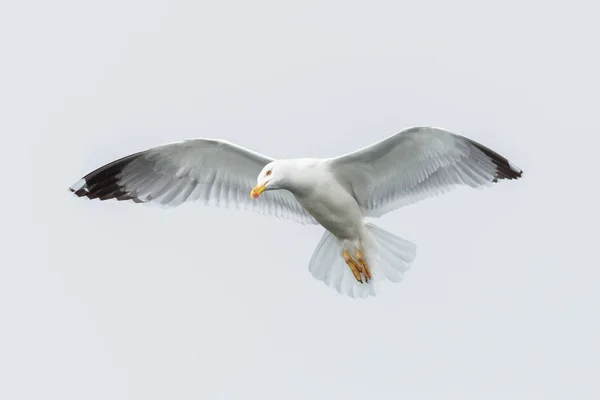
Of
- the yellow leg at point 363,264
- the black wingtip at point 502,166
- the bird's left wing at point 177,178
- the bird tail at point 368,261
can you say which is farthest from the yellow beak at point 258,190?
the black wingtip at point 502,166

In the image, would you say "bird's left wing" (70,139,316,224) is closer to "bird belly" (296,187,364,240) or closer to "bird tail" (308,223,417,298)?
"bird belly" (296,187,364,240)

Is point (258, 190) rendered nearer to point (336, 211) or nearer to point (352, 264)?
point (336, 211)

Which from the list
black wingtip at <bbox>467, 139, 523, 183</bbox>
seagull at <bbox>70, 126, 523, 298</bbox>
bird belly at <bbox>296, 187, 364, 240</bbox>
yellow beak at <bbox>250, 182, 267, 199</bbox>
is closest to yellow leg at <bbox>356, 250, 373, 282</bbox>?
seagull at <bbox>70, 126, 523, 298</bbox>

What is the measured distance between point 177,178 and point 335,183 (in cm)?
174

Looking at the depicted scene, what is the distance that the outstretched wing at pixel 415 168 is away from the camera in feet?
34.9

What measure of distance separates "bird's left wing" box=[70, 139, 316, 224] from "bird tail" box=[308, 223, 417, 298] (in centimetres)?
102

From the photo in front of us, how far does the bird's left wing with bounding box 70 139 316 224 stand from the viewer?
11.5m

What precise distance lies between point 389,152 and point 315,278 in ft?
6.06

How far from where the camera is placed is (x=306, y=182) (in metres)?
10.8

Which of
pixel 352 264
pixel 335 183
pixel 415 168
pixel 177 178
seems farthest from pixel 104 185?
pixel 415 168

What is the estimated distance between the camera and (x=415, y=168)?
10984 millimetres

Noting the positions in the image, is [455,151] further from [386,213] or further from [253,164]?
[253,164]

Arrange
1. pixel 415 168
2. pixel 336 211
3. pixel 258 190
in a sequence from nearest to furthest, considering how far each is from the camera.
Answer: pixel 258 190, pixel 415 168, pixel 336 211

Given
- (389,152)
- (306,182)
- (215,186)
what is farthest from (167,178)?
(389,152)
